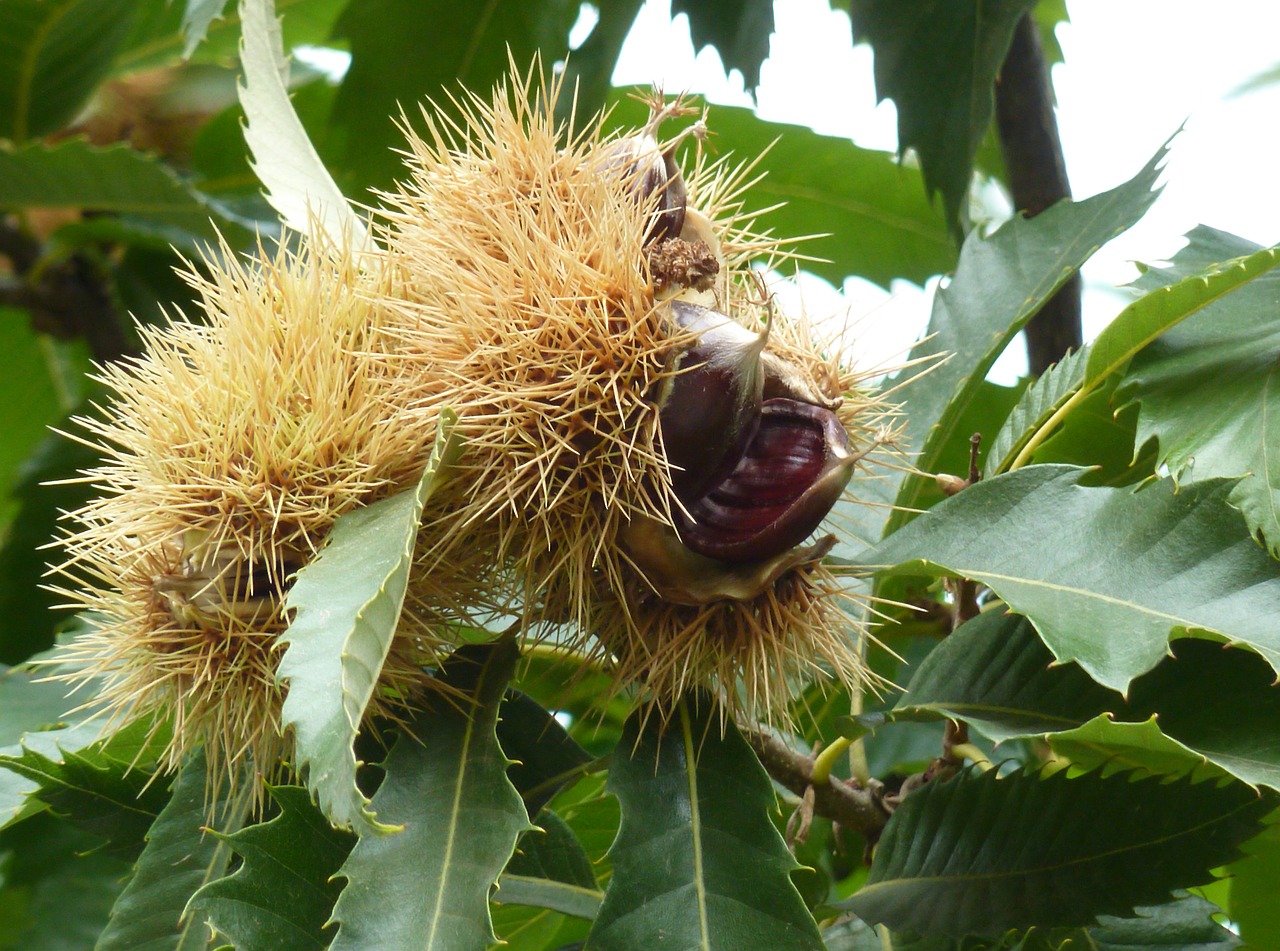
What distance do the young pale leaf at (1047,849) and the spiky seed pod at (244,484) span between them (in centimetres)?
44

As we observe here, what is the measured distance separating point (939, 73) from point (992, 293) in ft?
0.98

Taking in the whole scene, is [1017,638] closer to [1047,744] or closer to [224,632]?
[1047,744]

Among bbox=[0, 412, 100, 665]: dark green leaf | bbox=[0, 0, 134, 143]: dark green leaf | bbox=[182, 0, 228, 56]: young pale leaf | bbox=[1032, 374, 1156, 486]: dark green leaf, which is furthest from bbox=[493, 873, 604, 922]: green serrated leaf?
bbox=[0, 0, 134, 143]: dark green leaf

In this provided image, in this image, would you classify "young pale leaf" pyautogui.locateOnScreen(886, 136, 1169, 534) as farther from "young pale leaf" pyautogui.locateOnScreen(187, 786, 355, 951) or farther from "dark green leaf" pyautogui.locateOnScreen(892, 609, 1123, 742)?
"young pale leaf" pyautogui.locateOnScreen(187, 786, 355, 951)

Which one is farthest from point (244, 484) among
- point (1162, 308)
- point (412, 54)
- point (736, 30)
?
point (412, 54)

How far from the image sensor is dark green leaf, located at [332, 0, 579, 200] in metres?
1.58

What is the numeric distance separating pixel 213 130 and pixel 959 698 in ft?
5.84

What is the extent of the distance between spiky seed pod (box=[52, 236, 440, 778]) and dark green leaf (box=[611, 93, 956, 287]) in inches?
42.2

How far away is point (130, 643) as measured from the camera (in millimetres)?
797

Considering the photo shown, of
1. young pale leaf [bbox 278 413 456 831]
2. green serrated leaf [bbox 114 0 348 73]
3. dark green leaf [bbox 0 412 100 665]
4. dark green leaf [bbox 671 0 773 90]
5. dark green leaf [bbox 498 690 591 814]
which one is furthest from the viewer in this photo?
green serrated leaf [bbox 114 0 348 73]

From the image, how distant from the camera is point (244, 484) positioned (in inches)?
29.3

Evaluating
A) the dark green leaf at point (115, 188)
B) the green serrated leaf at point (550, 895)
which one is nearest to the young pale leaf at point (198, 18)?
the dark green leaf at point (115, 188)

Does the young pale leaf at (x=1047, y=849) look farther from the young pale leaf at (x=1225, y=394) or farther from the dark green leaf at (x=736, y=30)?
the dark green leaf at (x=736, y=30)

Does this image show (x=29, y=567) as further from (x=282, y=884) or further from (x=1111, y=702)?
(x=1111, y=702)
